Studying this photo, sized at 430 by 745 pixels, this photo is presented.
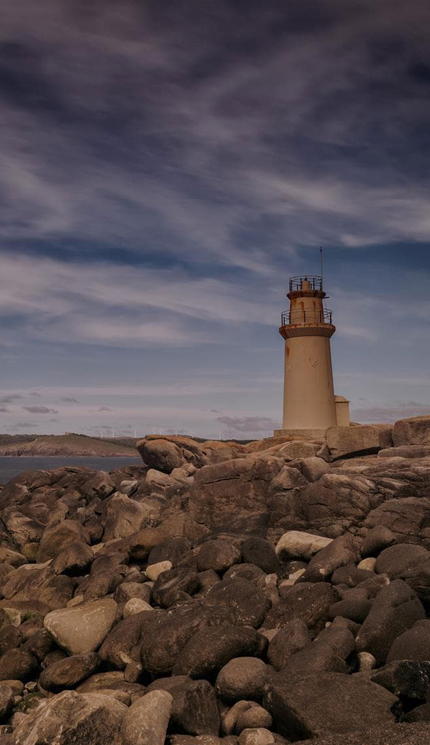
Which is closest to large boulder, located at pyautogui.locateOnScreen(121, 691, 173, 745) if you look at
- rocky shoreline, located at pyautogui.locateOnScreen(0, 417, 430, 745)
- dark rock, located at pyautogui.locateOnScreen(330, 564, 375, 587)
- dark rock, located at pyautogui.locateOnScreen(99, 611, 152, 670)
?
rocky shoreline, located at pyautogui.locateOnScreen(0, 417, 430, 745)

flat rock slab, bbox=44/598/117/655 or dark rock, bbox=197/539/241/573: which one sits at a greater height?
dark rock, bbox=197/539/241/573

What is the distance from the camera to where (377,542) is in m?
14.1

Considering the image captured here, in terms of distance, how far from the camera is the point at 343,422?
120ft

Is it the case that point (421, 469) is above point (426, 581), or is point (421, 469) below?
above

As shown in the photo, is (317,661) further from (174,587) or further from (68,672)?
(174,587)

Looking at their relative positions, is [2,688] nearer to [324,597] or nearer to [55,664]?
[55,664]

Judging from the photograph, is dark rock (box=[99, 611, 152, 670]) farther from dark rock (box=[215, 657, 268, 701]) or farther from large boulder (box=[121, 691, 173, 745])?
large boulder (box=[121, 691, 173, 745])

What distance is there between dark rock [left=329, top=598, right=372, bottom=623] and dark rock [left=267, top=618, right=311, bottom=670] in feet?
2.37

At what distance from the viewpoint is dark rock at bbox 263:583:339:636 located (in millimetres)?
11141

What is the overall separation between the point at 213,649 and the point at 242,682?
2.98 ft

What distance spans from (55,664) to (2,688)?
1216 mm

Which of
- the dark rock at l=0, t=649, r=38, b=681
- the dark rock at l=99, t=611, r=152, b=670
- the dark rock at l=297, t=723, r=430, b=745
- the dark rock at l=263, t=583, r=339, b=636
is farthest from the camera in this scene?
the dark rock at l=0, t=649, r=38, b=681

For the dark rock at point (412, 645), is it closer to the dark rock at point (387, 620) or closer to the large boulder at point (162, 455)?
the dark rock at point (387, 620)

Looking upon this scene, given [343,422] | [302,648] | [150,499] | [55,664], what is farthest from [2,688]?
[343,422]
